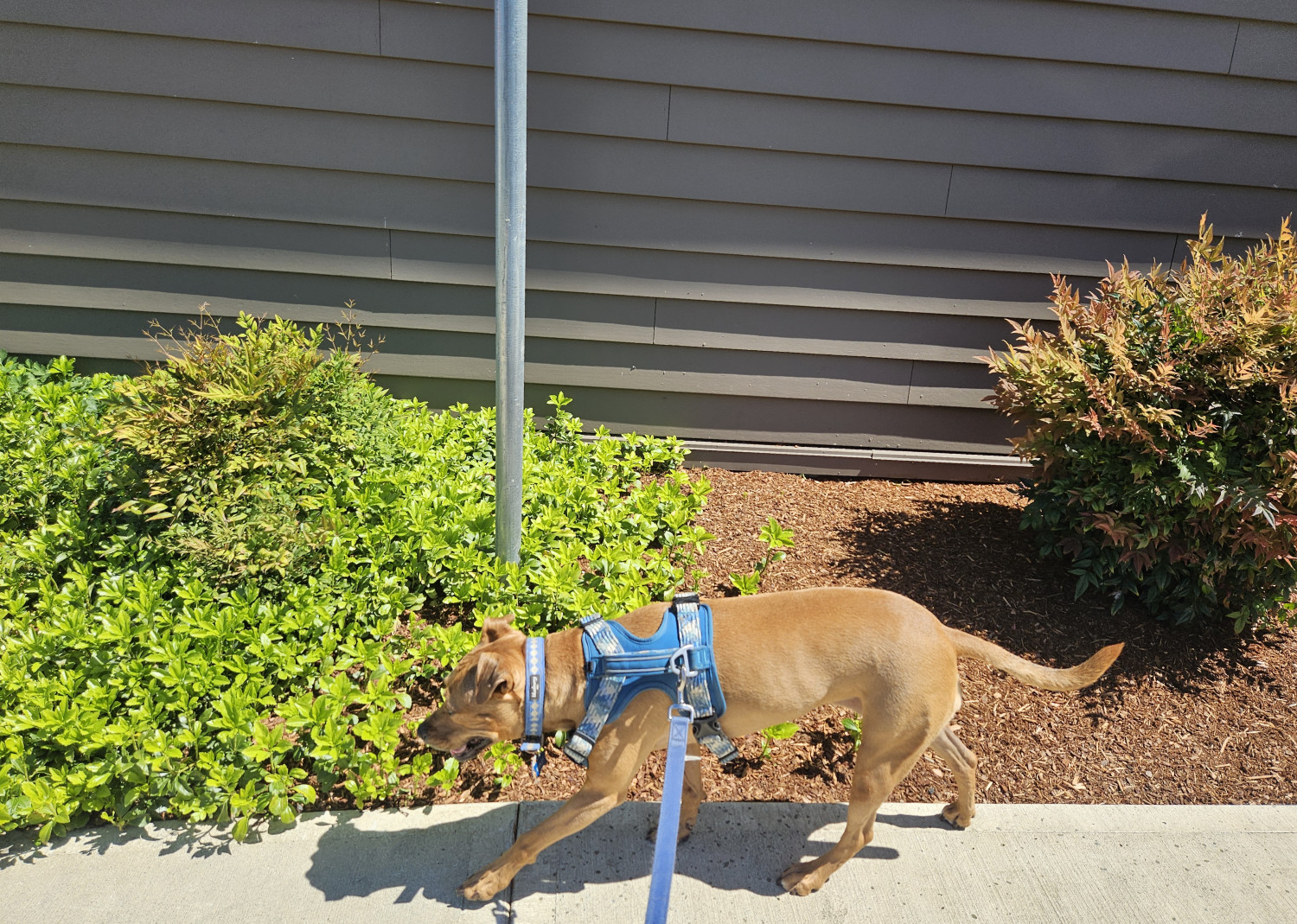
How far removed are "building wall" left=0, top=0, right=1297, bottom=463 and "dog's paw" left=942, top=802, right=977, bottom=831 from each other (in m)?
2.96

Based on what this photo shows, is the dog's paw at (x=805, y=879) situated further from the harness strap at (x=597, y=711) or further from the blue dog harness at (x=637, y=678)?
the harness strap at (x=597, y=711)

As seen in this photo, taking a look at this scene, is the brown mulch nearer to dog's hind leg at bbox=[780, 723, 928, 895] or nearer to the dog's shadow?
the dog's shadow

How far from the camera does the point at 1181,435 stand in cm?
351

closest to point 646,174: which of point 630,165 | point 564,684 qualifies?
point 630,165

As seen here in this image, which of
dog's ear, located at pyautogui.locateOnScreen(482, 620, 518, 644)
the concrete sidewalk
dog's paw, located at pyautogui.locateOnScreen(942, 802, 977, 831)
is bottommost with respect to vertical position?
the concrete sidewalk

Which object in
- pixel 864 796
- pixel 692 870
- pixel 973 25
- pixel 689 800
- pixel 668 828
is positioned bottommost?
pixel 692 870

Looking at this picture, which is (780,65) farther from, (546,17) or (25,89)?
(25,89)

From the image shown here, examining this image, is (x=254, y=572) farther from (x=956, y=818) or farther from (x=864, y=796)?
(x=956, y=818)

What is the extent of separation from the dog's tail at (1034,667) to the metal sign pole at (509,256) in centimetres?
193

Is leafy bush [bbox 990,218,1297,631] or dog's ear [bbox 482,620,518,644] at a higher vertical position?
leafy bush [bbox 990,218,1297,631]

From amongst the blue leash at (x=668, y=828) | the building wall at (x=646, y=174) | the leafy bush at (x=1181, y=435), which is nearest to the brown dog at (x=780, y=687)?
the blue leash at (x=668, y=828)

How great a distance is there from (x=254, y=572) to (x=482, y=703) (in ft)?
5.41

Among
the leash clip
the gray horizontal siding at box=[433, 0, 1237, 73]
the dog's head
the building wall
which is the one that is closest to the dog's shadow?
the dog's head

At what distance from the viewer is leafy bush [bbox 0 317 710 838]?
108 inches
